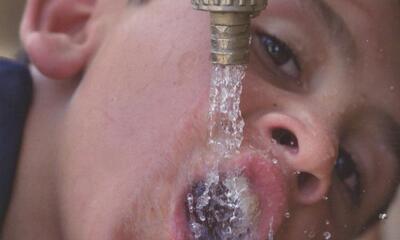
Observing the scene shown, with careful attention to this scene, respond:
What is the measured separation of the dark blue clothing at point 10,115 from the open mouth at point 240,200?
22 cm

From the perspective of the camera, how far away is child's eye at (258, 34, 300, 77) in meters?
0.78

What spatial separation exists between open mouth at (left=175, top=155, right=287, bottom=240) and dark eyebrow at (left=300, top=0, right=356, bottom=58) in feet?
0.48

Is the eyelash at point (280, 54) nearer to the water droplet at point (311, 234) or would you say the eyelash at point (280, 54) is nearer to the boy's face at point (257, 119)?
the boy's face at point (257, 119)

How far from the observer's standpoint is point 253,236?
726 millimetres

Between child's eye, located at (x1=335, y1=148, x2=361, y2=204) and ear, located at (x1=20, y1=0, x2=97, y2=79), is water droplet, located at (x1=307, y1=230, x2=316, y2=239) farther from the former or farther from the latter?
ear, located at (x1=20, y1=0, x2=97, y2=79)

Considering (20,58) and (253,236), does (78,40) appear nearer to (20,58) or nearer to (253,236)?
(20,58)

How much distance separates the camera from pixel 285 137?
0.73 metres

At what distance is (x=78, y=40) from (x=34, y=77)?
7 centimetres

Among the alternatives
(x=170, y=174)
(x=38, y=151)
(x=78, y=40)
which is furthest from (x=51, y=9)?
(x=170, y=174)

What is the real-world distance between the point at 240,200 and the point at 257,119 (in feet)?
0.24

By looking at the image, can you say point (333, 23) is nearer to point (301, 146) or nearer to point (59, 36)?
point (301, 146)

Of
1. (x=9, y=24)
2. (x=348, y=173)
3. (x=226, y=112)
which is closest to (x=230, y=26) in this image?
(x=226, y=112)

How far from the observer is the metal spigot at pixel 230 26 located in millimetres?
619

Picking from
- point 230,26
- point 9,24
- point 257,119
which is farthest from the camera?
point 9,24
